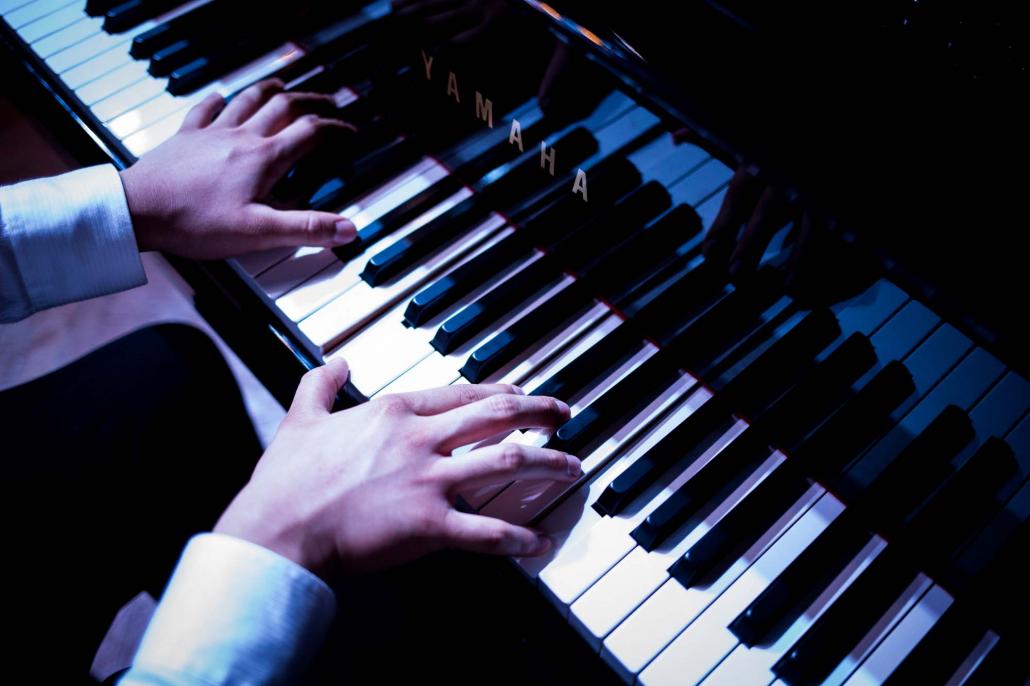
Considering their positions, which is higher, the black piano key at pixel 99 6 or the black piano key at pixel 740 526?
the black piano key at pixel 740 526

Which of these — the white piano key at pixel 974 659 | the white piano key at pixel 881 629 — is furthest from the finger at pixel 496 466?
the white piano key at pixel 974 659

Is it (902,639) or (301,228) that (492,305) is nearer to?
(301,228)

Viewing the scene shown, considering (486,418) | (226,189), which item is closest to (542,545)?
(486,418)

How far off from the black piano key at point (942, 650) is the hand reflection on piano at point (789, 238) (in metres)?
0.45

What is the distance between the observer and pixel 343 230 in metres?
1.38

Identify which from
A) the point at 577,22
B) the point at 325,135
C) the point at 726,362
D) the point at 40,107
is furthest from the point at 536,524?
the point at 40,107

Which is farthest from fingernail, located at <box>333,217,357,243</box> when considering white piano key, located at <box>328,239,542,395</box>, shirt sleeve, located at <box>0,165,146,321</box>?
shirt sleeve, located at <box>0,165,146,321</box>

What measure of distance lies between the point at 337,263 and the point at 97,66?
0.79 m

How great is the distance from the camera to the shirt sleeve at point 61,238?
53.9 inches

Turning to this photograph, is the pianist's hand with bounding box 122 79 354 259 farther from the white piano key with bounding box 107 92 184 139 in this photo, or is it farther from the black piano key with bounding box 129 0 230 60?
the black piano key with bounding box 129 0 230 60

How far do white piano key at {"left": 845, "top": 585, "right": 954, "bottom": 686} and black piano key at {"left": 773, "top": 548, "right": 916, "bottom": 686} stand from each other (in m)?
0.03

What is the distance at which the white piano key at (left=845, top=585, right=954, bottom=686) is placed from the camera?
3.39 ft

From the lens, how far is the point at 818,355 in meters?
1.16

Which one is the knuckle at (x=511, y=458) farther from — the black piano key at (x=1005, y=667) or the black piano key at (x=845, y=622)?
the black piano key at (x=1005, y=667)
